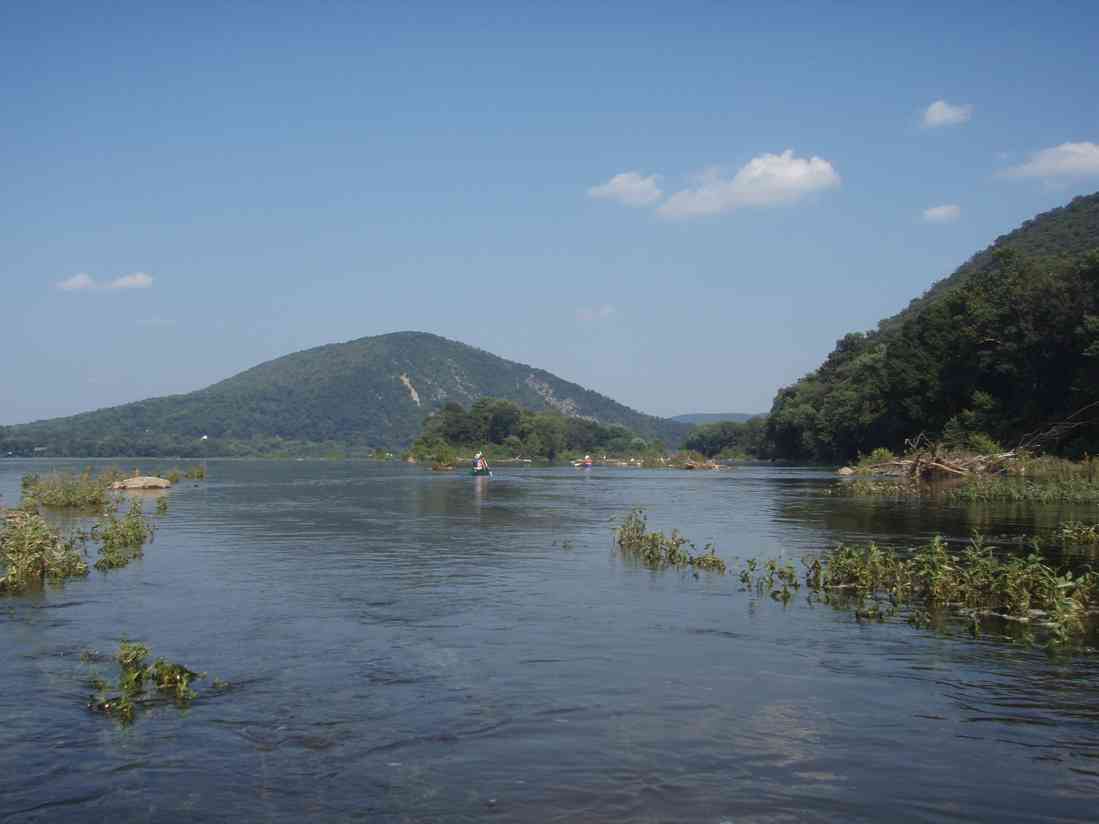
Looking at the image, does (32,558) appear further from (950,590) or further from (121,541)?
(950,590)

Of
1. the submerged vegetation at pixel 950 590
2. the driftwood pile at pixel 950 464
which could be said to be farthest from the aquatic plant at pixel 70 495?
the driftwood pile at pixel 950 464

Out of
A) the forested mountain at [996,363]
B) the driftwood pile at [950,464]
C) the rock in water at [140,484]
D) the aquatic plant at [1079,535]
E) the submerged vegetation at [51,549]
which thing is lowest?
the aquatic plant at [1079,535]

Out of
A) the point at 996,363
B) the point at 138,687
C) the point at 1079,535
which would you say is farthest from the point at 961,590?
the point at 996,363

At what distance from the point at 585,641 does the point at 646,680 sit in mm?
2767

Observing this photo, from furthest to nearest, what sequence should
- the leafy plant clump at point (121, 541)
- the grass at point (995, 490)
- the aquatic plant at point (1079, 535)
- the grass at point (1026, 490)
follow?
the grass at point (995, 490) → the grass at point (1026, 490) → the aquatic plant at point (1079, 535) → the leafy plant clump at point (121, 541)

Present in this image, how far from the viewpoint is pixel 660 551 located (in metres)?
28.0

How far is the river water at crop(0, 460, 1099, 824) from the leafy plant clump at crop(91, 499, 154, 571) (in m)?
0.83

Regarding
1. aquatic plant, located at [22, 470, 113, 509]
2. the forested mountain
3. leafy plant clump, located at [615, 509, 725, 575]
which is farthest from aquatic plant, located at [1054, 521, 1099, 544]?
aquatic plant, located at [22, 470, 113, 509]

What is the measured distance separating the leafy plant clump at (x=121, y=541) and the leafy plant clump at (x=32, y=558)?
1273 mm

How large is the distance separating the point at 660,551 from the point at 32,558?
646 inches

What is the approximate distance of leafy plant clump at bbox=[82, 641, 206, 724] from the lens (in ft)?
40.4

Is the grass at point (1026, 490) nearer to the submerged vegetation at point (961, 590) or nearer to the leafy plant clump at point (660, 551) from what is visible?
the leafy plant clump at point (660, 551)

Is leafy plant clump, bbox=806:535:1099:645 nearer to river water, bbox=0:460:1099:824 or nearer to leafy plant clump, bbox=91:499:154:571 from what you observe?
river water, bbox=0:460:1099:824

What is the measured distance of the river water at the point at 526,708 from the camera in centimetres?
955
